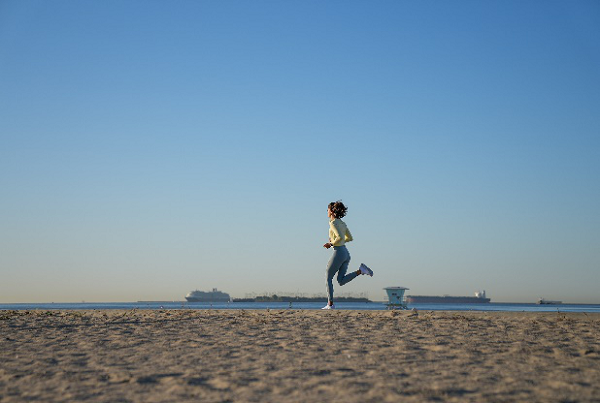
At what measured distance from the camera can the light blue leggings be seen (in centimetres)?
1313

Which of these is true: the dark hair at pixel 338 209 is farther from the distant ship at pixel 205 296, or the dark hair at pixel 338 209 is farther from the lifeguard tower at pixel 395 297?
the distant ship at pixel 205 296

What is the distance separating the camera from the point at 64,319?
44.1ft

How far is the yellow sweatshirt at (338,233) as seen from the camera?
42.9 feet

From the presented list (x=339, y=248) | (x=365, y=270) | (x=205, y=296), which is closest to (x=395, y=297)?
(x=365, y=270)

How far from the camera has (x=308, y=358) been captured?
8.30 metres

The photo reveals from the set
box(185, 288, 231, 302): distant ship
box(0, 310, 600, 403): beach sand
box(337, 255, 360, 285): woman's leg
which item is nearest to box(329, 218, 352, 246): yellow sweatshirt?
box(337, 255, 360, 285): woman's leg

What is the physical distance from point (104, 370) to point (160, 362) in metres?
0.81

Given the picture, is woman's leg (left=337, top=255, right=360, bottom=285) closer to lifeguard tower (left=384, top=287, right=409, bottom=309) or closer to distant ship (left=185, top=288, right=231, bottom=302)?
lifeguard tower (left=384, top=287, right=409, bottom=309)

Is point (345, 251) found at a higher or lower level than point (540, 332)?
higher

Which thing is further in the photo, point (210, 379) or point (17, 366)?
point (17, 366)

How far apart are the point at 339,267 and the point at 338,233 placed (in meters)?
0.88

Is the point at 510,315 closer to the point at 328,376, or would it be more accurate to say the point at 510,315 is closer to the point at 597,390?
the point at 597,390

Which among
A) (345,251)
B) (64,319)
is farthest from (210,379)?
(64,319)

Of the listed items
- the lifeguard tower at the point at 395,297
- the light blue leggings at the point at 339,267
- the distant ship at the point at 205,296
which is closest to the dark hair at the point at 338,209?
the light blue leggings at the point at 339,267
